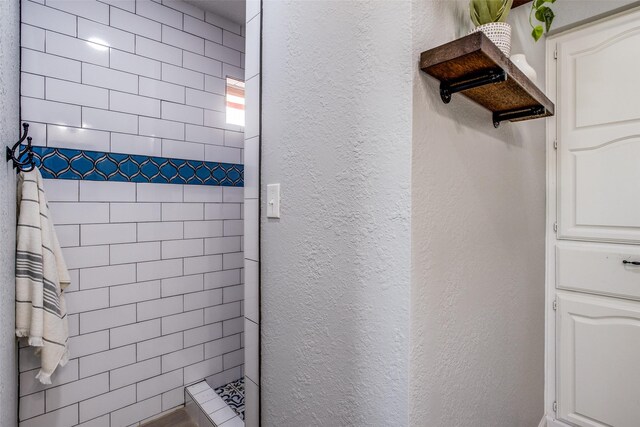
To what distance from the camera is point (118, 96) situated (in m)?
1.67

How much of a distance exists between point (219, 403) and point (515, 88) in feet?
6.49

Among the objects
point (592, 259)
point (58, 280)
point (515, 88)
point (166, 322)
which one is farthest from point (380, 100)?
point (166, 322)

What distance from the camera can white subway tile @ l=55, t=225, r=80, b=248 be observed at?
1.50 metres

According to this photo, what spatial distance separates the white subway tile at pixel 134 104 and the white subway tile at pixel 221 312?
3.98 feet

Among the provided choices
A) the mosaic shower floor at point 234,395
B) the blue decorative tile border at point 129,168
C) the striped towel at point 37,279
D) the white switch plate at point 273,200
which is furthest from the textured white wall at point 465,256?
the blue decorative tile border at point 129,168

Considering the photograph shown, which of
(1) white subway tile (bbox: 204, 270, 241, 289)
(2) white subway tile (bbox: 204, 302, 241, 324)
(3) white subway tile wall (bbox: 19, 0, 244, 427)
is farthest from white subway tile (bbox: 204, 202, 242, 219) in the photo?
(2) white subway tile (bbox: 204, 302, 241, 324)

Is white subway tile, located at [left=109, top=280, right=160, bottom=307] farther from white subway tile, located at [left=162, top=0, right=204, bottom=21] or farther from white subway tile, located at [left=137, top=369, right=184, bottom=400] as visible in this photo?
white subway tile, located at [left=162, top=0, right=204, bottom=21]

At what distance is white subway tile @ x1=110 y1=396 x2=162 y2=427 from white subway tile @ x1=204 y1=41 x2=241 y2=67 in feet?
6.75

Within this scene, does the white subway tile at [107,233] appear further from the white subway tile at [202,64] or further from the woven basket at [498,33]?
the woven basket at [498,33]

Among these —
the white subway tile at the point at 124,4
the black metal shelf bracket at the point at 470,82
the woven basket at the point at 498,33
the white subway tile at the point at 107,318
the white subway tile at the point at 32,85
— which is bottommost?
the white subway tile at the point at 107,318

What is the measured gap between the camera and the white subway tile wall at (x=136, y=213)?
1.50 meters

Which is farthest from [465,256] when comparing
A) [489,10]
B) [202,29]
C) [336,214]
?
[202,29]

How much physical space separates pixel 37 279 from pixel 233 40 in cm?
173

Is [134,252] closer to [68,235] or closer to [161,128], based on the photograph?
[68,235]
